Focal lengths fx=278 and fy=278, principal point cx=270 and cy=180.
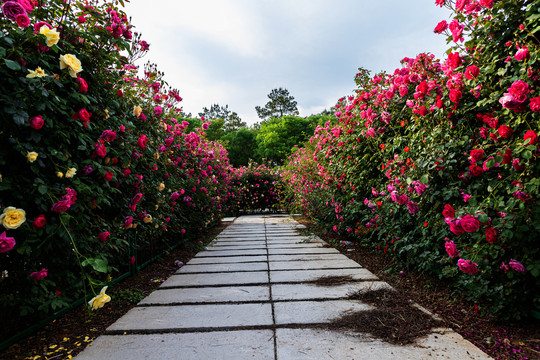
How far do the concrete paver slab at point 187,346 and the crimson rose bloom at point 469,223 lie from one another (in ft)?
4.28

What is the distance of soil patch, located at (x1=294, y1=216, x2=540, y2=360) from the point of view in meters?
1.47

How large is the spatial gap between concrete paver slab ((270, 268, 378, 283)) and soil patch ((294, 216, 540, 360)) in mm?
131

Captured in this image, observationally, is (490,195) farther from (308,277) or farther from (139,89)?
(139,89)

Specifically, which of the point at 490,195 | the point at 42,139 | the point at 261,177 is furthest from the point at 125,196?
the point at 261,177

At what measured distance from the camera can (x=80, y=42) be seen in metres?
1.86

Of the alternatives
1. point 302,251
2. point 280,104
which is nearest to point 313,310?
point 302,251

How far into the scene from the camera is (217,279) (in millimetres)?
2830

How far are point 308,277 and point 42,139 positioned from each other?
2416 mm

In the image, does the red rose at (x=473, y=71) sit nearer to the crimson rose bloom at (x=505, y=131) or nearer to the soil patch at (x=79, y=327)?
the crimson rose bloom at (x=505, y=131)

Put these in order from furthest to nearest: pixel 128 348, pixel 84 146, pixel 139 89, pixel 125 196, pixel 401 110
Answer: pixel 401 110 < pixel 139 89 < pixel 125 196 < pixel 84 146 < pixel 128 348

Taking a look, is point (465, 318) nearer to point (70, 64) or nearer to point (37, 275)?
point (37, 275)

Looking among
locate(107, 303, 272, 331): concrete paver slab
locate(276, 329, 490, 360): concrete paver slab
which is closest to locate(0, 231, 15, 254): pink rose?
locate(107, 303, 272, 331): concrete paver slab

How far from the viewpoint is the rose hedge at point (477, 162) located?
1.58 meters

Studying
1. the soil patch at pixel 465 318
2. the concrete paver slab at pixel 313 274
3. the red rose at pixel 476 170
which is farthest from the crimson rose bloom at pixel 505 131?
the concrete paver slab at pixel 313 274
